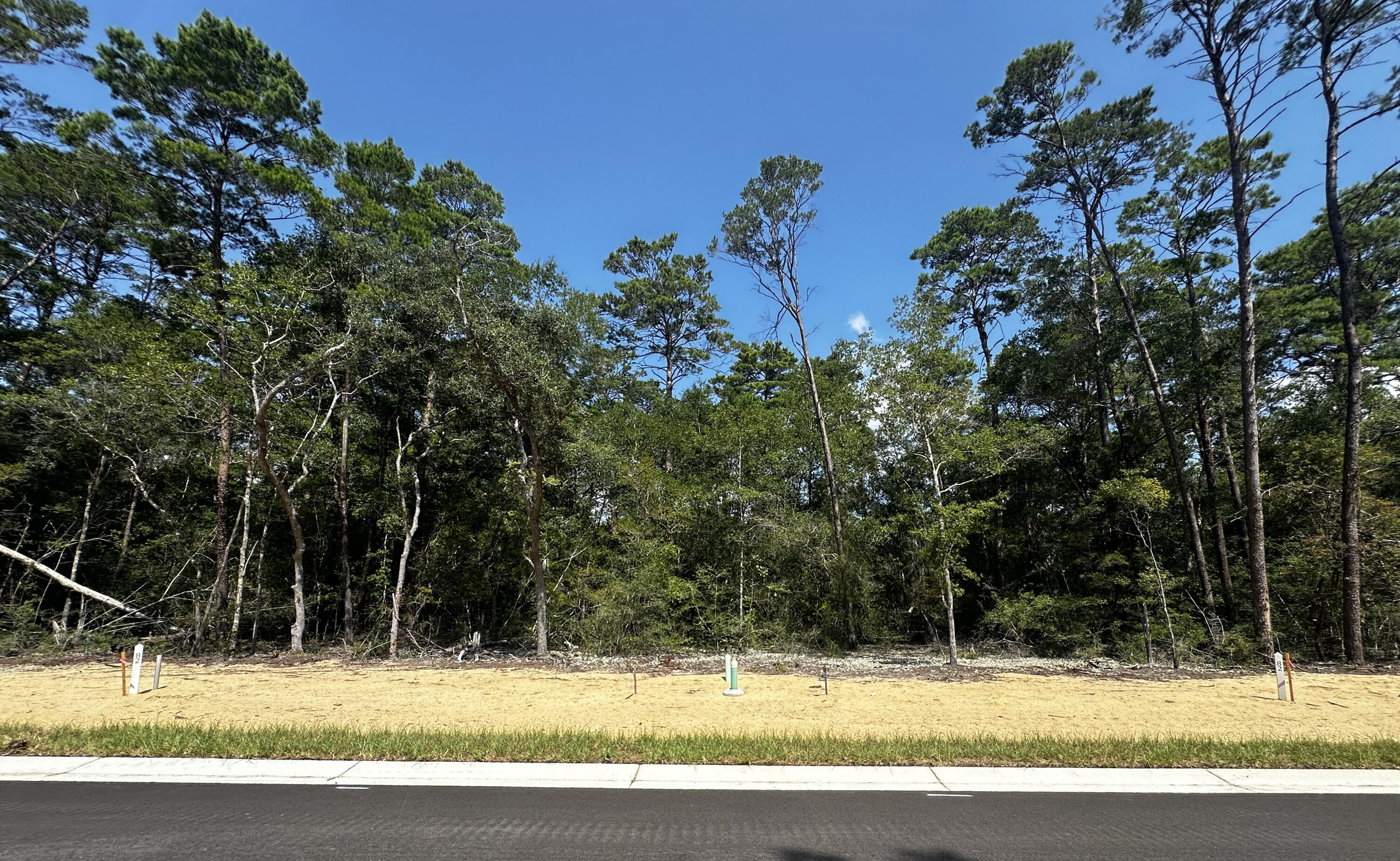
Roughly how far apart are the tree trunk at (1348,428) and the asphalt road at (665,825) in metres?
14.1

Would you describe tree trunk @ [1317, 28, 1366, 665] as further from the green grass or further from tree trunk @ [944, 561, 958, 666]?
the green grass

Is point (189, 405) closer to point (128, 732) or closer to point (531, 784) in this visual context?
point (128, 732)

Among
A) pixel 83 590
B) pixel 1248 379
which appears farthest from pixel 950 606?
pixel 83 590

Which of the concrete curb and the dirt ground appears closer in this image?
the concrete curb

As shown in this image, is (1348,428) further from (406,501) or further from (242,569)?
(242,569)

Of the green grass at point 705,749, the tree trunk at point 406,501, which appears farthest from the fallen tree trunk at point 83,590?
the green grass at point 705,749

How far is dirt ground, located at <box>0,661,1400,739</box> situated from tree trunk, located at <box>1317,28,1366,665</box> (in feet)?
7.22

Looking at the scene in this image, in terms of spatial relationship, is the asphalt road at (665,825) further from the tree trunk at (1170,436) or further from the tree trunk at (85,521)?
the tree trunk at (85,521)

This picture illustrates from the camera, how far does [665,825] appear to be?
422 cm

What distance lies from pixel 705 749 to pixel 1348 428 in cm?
1904

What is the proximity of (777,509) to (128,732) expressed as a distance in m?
17.6

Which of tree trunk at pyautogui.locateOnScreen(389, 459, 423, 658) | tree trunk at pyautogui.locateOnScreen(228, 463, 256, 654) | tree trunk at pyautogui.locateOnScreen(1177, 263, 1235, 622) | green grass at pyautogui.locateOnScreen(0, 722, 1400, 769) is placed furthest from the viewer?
tree trunk at pyautogui.locateOnScreen(1177, 263, 1235, 622)

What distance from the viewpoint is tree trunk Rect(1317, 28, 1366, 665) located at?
1430cm

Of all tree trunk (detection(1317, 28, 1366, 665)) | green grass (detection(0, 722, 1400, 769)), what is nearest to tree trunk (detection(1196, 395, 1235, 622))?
tree trunk (detection(1317, 28, 1366, 665))
